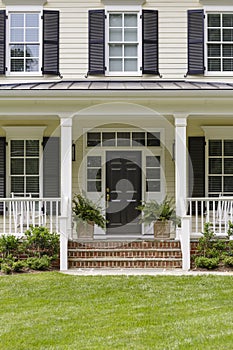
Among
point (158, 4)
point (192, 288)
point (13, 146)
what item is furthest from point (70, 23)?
point (192, 288)

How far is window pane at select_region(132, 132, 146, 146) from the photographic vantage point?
14.1 meters

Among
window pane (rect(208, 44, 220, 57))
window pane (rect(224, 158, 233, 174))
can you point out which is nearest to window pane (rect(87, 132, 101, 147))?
window pane (rect(224, 158, 233, 174))

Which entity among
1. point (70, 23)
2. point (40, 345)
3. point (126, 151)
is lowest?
point (40, 345)

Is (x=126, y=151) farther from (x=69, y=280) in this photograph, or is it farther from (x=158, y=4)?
(x=69, y=280)

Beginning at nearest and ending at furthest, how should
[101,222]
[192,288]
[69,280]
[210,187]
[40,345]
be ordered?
[40,345] → [192,288] → [69,280] → [101,222] → [210,187]

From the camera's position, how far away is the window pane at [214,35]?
1443cm

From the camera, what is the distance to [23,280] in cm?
974

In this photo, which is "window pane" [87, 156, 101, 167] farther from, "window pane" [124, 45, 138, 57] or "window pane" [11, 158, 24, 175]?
"window pane" [124, 45, 138, 57]

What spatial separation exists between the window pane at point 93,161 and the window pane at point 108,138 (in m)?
0.41

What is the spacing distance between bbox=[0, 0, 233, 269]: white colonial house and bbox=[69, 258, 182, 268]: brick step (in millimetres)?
1757

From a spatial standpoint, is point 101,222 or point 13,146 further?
point 13,146

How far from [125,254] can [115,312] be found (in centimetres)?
407

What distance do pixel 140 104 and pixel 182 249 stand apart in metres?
3.16

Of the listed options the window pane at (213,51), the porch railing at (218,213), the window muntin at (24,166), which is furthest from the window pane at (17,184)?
the window pane at (213,51)
